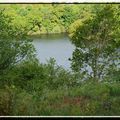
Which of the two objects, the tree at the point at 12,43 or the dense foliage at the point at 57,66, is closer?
the dense foliage at the point at 57,66

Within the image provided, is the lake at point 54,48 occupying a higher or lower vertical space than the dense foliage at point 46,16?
lower

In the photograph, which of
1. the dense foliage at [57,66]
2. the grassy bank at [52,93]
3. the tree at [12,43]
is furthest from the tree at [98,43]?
the tree at [12,43]

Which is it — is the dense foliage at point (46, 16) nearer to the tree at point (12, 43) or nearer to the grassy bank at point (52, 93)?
the tree at point (12, 43)

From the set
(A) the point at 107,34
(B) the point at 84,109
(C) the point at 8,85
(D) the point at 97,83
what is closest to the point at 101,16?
(A) the point at 107,34

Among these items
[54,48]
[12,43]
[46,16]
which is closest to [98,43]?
[54,48]

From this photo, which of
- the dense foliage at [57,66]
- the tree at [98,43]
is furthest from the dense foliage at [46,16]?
the tree at [98,43]

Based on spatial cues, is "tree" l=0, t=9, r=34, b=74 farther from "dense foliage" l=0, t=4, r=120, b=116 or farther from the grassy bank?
the grassy bank

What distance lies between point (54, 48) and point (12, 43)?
0.43m

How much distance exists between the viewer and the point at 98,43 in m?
2.97

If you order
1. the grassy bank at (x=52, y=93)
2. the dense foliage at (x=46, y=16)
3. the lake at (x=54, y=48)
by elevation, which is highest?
the dense foliage at (x=46, y=16)

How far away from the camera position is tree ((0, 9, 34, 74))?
2.96 m

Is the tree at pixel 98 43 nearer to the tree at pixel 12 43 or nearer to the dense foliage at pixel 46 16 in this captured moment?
the dense foliage at pixel 46 16

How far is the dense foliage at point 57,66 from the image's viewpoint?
278cm

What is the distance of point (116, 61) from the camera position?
9.75 feet
